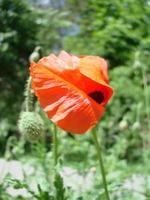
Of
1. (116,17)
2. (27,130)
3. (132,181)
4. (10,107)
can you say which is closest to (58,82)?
(27,130)

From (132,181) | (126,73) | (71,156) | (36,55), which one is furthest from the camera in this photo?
(126,73)

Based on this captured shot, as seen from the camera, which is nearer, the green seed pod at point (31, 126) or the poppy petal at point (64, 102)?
the poppy petal at point (64, 102)

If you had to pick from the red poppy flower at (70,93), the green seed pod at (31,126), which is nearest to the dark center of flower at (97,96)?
the red poppy flower at (70,93)

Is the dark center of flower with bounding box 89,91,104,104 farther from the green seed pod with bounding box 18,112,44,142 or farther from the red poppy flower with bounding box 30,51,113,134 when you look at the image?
the green seed pod with bounding box 18,112,44,142

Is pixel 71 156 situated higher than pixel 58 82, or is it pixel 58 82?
pixel 58 82

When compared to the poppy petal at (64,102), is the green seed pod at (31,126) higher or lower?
lower

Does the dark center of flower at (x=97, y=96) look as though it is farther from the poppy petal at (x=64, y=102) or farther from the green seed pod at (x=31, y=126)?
the green seed pod at (x=31, y=126)

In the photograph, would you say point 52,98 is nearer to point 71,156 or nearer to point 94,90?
point 94,90

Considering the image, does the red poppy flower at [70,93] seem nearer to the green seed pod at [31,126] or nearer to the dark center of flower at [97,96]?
the dark center of flower at [97,96]
